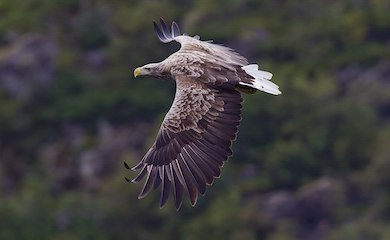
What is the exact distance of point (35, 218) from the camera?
166ft

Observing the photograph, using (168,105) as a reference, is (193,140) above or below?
below

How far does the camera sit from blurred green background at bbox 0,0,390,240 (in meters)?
48.3

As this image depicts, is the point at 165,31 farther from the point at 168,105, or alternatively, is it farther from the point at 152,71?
the point at 168,105

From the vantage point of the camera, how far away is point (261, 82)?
1653 cm

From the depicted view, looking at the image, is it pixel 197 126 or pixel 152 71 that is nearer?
pixel 197 126

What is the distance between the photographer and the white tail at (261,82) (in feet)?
53.4

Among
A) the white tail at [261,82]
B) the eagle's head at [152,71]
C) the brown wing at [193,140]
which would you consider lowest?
the brown wing at [193,140]

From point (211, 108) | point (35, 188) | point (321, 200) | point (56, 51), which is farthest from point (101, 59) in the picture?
point (211, 108)

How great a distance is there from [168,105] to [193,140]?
35563mm

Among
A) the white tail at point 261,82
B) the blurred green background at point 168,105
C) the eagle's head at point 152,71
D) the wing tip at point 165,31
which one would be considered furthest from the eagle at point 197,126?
the blurred green background at point 168,105

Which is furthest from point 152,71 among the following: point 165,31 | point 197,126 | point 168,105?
point 168,105

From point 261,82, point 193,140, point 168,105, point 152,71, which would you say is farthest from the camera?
point 168,105

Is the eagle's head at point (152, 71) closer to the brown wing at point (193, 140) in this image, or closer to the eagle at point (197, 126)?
the eagle at point (197, 126)

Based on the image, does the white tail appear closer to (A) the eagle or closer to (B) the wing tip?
(A) the eagle
